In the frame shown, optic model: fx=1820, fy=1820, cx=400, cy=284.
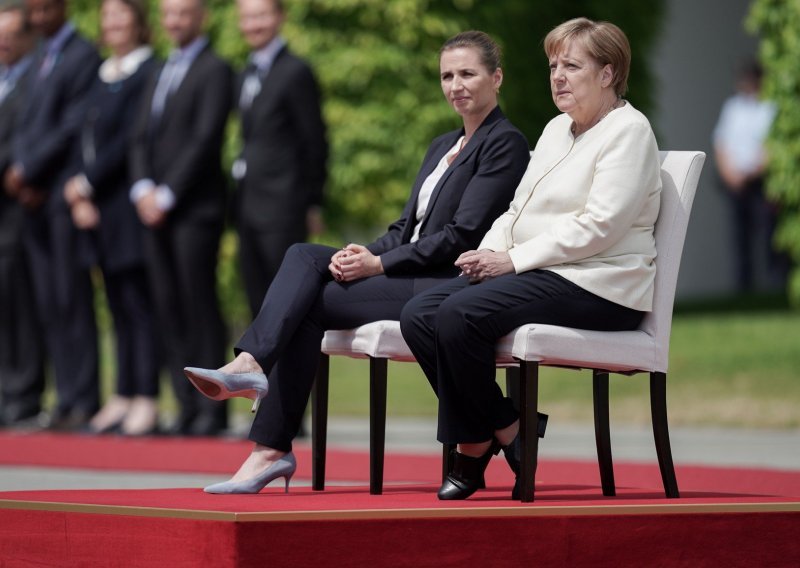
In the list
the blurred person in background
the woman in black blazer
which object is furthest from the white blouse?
the blurred person in background

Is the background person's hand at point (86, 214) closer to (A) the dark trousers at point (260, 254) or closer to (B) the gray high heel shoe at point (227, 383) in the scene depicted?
(A) the dark trousers at point (260, 254)

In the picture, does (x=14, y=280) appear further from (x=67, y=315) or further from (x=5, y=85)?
(x=5, y=85)

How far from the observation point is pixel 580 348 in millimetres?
5227

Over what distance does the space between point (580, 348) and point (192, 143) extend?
4496mm


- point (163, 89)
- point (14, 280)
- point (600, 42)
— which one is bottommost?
point (14, 280)

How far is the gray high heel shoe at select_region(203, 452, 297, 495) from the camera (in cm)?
528

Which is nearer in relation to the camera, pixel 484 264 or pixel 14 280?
pixel 484 264

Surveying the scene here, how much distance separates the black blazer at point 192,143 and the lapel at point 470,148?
373 centimetres

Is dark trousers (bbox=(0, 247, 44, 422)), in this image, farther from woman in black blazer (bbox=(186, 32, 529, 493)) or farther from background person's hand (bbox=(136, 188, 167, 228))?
woman in black blazer (bbox=(186, 32, 529, 493))

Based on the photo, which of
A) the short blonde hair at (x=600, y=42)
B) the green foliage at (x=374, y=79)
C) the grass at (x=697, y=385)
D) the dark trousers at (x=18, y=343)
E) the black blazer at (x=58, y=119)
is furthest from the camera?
the green foliage at (x=374, y=79)

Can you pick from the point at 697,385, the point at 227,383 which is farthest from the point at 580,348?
the point at 697,385

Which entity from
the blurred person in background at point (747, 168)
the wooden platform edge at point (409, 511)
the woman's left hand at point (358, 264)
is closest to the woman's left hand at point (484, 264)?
the woman's left hand at point (358, 264)

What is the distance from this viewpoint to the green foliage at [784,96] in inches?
465

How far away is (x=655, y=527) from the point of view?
4836 mm
